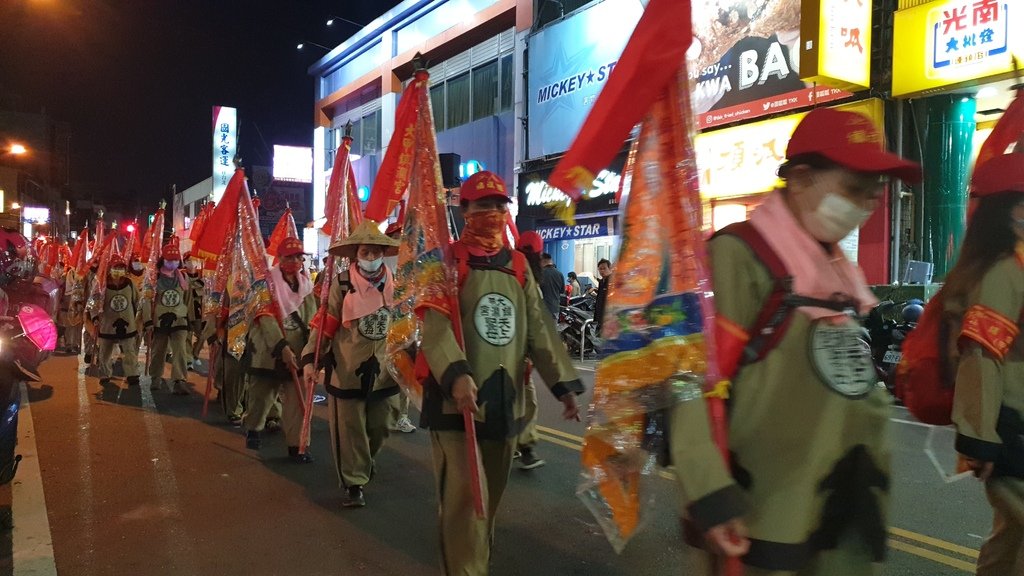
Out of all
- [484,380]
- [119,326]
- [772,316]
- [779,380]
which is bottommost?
[119,326]

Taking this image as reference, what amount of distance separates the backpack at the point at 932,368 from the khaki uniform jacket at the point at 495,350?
147cm

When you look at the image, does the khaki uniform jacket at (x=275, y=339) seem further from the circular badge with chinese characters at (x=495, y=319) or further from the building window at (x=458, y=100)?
the building window at (x=458, y=100)

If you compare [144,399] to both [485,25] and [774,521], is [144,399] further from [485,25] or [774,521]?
[485,25]

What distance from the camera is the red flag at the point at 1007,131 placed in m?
3.28

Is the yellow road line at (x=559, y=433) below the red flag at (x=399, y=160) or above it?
below

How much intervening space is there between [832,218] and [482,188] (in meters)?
1.94

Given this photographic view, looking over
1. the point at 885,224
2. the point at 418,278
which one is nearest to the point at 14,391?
the point at 418,278

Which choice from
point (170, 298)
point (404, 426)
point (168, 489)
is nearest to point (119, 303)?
point (170, 298)

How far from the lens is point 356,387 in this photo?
17.6ft

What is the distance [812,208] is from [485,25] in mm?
22846

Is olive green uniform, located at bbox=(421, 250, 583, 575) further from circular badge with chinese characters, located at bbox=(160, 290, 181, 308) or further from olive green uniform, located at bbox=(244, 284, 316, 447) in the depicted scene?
circular badge with chinese characters, located at bbox=(160, 290, 181, 308)

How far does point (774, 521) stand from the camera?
1.81 meters

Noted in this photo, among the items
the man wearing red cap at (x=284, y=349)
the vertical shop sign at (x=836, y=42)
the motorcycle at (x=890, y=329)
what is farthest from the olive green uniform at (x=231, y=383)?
the vertical shop sign at (x=836, y=42)

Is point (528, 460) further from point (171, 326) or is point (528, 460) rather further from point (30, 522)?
point (171, 326)
